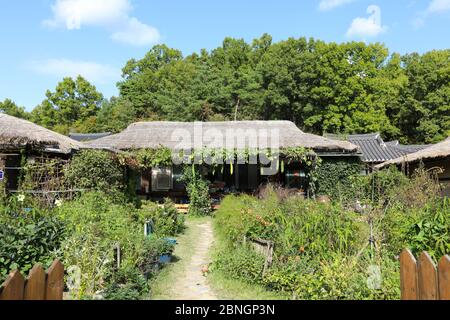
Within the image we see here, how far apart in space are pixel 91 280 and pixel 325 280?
3.04m

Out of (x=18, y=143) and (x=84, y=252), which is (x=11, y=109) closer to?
(x=18, y=143)

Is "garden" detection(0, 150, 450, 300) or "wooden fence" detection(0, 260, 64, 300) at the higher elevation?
"wooden fence" detection(0, 260, 64, 300)

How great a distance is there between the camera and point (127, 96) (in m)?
39.8

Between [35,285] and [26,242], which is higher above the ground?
[35,285]

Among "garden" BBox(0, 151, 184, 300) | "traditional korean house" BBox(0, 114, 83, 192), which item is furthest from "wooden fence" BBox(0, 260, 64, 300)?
"traditional korean house" BBox(0, 114, 83, 192)

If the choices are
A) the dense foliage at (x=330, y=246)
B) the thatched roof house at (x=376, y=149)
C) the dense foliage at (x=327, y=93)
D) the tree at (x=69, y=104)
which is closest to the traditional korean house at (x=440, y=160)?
the dense foliage at (x=330, y=246)

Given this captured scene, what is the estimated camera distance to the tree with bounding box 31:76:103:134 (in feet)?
141

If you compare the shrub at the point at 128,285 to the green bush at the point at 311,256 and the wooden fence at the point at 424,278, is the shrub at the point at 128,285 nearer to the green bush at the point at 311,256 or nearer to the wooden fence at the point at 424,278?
the green bush at the point at 311,256

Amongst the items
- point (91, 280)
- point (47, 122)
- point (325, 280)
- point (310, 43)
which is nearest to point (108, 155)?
point (91, 280)

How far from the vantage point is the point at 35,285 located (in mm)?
1943

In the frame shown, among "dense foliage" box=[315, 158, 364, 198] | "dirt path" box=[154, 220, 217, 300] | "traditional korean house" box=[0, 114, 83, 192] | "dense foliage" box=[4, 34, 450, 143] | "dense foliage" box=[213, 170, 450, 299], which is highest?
"dense foliage" box=[4, 34, 450, 143]

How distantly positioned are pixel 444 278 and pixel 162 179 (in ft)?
50.9

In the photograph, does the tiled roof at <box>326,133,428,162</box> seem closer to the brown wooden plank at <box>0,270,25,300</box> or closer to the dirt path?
the dirt path

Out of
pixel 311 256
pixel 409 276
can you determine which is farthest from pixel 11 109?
pixel 409 276
